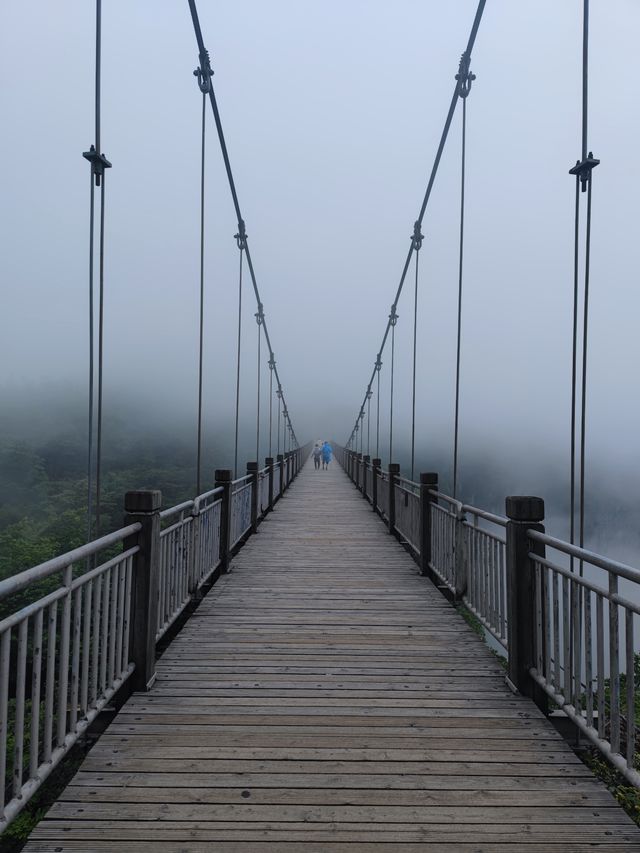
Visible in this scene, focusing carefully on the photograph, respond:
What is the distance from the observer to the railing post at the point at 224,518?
23.8 ft

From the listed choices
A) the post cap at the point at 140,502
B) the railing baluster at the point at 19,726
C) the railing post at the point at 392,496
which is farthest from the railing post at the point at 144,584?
the railing post at the point at 392,496

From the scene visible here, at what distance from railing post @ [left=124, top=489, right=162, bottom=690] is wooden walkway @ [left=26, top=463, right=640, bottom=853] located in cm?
20

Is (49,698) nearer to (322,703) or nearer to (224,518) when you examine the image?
(322,703)

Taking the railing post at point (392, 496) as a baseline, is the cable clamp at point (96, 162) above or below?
above

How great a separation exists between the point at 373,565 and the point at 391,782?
5.16 meters

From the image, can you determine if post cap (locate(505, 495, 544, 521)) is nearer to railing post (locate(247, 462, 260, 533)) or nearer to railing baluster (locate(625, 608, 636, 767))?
railing baluster (locate(625, 608, 636, 767))

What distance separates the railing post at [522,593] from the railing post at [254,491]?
257 inches

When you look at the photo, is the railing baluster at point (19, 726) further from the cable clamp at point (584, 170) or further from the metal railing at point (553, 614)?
the cable clamp at point (584, 170)

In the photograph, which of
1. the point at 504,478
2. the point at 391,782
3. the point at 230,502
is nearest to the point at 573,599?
the point at 391,782

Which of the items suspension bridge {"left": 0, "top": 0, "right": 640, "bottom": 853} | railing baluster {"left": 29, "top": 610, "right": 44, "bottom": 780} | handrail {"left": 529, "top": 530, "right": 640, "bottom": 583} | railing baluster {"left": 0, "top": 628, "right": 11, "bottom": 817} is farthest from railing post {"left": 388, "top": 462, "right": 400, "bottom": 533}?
railing baluster {"left": 0, "top": 628, "right": 11, "bottom": 817}

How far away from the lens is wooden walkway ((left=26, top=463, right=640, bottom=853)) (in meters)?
2.51

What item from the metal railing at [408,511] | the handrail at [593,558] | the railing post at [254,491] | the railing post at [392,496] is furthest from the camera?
the railing post at [392,496]

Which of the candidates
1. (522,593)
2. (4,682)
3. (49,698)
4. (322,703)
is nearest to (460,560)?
(522,593)

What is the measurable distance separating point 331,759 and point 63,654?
1.45 m
